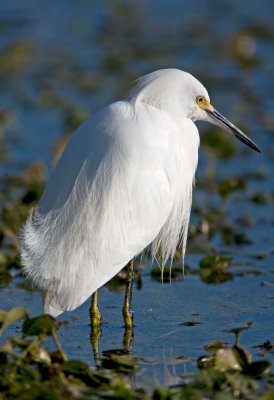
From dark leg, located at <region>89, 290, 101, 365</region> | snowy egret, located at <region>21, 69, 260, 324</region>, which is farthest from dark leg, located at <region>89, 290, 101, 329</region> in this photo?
snowy egret, located at <region>21, 69, 260, 324</region>

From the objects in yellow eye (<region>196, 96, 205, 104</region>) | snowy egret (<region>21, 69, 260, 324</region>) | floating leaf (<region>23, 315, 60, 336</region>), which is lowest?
floating leaf (<region>23, 315, 60, 336</region>)

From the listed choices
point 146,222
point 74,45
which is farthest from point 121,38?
point 146,222

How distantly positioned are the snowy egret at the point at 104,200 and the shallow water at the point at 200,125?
1.08ft

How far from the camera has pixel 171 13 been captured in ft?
40.5

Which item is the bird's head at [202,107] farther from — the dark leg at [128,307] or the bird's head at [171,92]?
the dark leg at [128,307]

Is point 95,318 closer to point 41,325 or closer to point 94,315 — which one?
point 94,315

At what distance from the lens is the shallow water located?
477 cm

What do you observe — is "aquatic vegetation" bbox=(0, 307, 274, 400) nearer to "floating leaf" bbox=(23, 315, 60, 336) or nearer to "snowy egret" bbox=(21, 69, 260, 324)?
"floating leaf" bbox=(23, 315, 60, 336)

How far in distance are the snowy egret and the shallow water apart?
0.33 metres

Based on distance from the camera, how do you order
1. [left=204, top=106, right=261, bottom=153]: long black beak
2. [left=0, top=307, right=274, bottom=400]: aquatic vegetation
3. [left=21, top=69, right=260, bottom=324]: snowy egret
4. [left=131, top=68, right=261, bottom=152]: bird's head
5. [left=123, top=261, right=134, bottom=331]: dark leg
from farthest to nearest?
[left=204, top=106, right=261, bottom=153]: long black beak, [left=123, top=261, right=134, bottom=331]: dark leg, [left=131, top=68, right=261, bottom=152]: bird's head, [left=21, top=69, right=260, bottom=324]: snowy egret, [left=0, top=307, right=274, bottom=400]: aquatic vegetation

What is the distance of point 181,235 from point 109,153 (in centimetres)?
108

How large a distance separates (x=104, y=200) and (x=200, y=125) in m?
4.57

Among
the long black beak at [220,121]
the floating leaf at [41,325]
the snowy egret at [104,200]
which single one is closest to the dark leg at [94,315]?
the snowy egret at [104,200]

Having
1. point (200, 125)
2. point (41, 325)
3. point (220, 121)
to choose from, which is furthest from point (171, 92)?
point (200, 125)
